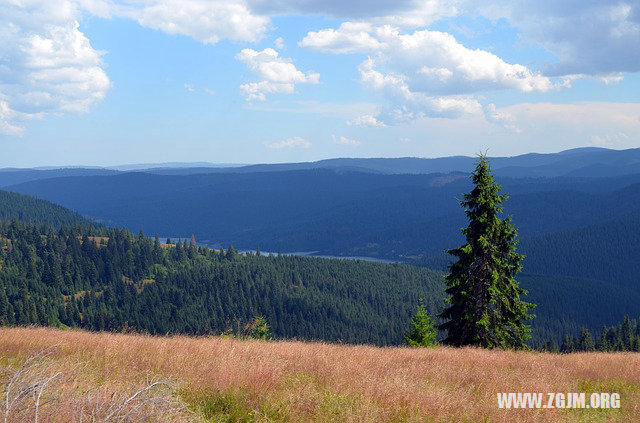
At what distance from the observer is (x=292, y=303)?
654 feet

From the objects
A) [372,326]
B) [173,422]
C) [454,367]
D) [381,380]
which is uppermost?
[173,422]

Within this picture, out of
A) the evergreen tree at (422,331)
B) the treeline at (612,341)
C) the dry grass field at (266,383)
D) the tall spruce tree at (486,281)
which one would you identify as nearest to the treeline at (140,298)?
the treeline at (612,341)

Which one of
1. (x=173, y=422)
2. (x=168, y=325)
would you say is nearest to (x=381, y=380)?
(x=173, y=422)

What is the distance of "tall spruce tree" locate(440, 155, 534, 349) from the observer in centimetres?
2522

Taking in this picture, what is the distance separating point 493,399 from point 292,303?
19394cm

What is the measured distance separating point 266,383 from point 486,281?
63.0ft

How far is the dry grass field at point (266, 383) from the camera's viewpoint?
6695mm

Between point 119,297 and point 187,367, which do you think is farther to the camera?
point 119,297

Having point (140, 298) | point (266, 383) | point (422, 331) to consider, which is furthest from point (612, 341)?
point (140, 298)

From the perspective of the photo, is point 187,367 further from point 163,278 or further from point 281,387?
point 163,278

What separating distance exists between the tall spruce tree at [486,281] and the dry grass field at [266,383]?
39.2 feet

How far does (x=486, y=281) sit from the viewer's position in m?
25.2

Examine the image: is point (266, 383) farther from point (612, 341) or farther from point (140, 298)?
point (140, 298)

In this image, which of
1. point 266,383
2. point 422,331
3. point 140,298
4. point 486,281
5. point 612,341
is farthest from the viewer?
point 140,298
